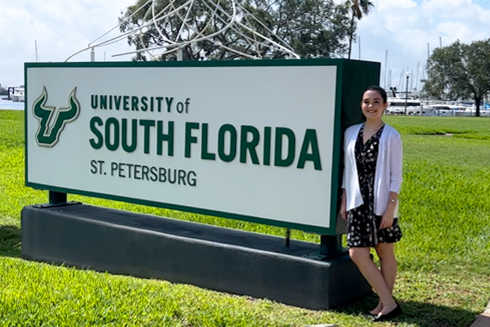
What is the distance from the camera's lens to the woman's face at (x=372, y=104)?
4.88m

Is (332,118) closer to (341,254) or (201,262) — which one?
(341,254)

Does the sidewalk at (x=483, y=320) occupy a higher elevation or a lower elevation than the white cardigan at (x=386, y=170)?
lower

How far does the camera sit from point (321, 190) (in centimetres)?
525

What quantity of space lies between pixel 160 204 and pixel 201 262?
0.69 m

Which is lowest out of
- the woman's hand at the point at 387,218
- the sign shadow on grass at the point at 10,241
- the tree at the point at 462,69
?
the sign shadow on grass at the point at 10,241

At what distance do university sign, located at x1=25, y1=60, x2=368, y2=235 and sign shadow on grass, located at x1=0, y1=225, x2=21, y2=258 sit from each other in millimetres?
995

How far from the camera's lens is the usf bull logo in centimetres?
692

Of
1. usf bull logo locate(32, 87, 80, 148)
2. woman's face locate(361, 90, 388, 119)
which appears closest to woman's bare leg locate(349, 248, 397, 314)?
woman's face locate(361, 90, 388, 119)

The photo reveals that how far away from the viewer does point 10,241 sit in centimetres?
833

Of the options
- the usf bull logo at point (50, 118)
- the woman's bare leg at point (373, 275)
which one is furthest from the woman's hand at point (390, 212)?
the usf bull logo at point (50, 118)

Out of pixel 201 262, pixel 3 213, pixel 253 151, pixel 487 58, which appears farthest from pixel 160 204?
pixel 487 58

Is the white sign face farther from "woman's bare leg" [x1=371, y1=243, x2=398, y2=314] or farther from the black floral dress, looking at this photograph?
"woman's bare leg" [x1=371, y1=243, x2=398, y2=314]

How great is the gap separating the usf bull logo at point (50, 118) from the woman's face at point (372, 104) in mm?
3145

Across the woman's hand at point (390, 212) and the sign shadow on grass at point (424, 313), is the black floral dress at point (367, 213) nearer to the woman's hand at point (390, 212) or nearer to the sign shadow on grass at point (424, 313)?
the woman's hand at point (390, 212)
